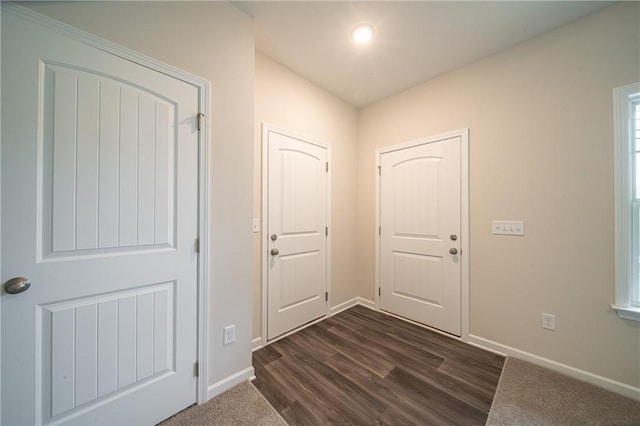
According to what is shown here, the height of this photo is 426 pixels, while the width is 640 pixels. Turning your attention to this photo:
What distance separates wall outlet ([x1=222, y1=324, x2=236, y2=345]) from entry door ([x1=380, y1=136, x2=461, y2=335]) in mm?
1846

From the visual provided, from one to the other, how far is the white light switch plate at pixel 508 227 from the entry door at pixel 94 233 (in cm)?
245

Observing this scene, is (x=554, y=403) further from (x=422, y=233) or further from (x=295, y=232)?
(x=295, y=232)

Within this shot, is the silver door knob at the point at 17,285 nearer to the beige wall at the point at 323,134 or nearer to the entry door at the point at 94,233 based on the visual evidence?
the entry door at the point at 94,233

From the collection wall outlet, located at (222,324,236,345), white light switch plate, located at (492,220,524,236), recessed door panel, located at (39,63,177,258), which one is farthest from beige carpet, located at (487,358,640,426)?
recessed door panel, located at (39,63,177,258)

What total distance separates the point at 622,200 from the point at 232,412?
289 centimetres

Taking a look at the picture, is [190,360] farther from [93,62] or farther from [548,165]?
[548,165]

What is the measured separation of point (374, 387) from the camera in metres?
1.59

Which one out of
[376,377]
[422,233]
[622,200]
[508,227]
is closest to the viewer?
[622,200]

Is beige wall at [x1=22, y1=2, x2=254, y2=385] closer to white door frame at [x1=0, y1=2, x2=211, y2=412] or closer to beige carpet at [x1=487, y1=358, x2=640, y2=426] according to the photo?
white door frame at [x1=0, y1=2, x2=211, y2=412]

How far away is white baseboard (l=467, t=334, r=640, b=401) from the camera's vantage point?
4.88 feet

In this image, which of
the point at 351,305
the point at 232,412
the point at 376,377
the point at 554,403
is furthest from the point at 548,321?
the point at 232,412

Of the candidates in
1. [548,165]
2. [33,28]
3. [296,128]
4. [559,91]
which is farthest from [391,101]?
[33,28]

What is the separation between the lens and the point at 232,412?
4.48ft

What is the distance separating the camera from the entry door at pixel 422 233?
2260 mm
